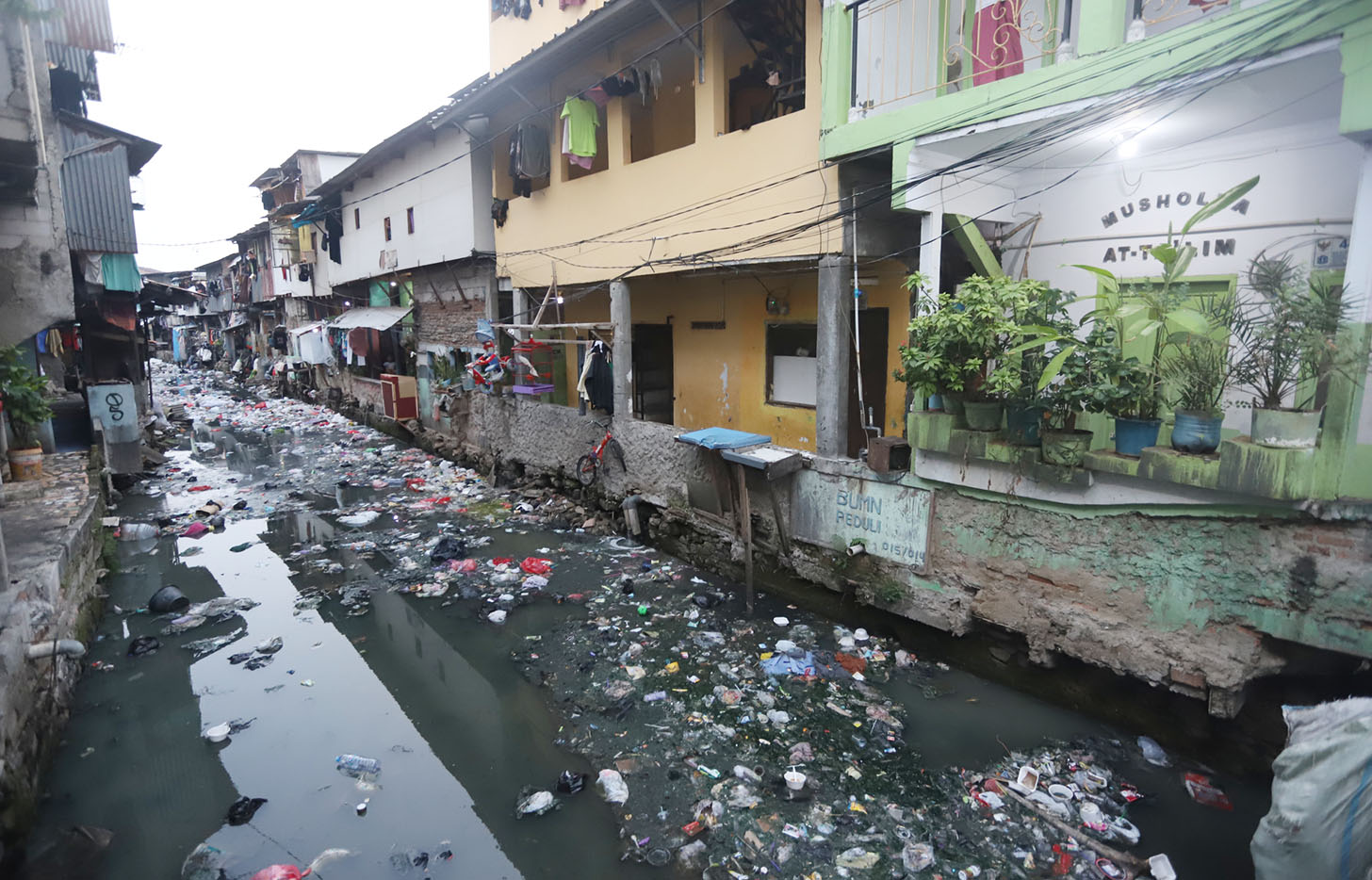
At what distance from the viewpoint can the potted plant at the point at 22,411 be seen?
766cm

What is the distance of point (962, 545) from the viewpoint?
5.52 metres

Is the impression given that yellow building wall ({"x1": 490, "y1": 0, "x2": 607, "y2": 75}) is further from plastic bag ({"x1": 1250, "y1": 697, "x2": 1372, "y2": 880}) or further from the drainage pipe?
plastic bag ({"x1": 1250, "y1": 697, "x2": 1372, "y2": 880})

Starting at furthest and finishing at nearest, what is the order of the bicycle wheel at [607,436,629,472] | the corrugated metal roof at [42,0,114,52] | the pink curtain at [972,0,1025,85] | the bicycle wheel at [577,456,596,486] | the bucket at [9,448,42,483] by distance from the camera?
1. the bicycle wheel at [577,456,596,486]
2. the bicycle wheel at [607,436,629,472]
3. the bucket at [9,448,42,483]
4. the corrugated metal roof at [42,0,114,52]
5. the pink curtain at [972,0,1025,85]

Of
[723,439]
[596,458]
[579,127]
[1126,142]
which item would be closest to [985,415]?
[1126,142]

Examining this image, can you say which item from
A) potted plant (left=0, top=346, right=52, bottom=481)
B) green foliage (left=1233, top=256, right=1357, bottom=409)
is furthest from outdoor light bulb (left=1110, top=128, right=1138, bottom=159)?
potted plant (left=0, top=346, right=52, bottom=481)

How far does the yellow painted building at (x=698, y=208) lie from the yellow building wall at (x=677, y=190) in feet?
0.07

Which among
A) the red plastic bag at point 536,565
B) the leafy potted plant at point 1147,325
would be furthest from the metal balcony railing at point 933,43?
the red plastic bag at point 536,565

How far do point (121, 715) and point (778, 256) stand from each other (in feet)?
22.2

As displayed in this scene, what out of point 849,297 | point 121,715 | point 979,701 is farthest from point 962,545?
point 121,715

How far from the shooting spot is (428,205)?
1402cm

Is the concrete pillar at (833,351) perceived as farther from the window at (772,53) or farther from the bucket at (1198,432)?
the bucket at (1198,432)

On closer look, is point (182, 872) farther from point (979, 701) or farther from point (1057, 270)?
point (1057, 270)

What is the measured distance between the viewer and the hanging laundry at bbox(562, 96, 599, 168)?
905cm

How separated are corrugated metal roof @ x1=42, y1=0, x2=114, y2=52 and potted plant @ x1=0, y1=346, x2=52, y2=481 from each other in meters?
3.38
